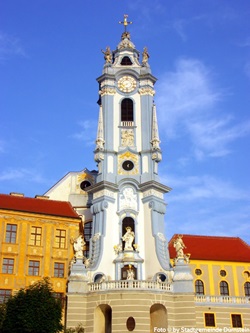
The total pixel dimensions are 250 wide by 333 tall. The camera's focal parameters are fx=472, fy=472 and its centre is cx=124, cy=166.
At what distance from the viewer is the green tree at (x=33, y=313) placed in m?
27.6

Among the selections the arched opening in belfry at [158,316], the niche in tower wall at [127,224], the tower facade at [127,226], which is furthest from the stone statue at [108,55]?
the arched opening in belfry at [158,316]

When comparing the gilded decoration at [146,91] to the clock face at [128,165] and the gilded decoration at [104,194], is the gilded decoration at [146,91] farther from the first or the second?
the gilded decoration at [104,194]

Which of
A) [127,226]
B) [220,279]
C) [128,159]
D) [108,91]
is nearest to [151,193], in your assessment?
[127,226]

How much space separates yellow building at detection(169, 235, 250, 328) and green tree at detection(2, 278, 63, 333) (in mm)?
13995

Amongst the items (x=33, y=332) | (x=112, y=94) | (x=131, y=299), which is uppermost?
(x=112, y=94)

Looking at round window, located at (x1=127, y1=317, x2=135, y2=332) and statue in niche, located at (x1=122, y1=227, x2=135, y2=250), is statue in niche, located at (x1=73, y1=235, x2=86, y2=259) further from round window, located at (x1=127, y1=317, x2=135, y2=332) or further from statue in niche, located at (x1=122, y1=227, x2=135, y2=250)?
round window, located at (x1=127, y1=317, x2=135, y2=332)

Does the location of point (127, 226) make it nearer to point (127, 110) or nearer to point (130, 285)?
point (130, 285)

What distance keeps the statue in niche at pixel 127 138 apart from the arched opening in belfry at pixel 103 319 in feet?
49.2

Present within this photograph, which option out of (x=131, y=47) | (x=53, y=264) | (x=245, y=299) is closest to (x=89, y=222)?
(x=53, y=264)

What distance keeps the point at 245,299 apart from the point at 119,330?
39.5ft

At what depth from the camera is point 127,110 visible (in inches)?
1794

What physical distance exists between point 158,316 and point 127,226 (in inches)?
316

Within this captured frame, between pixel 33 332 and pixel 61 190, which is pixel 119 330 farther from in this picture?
pixel 61 190

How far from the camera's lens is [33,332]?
27.7 metres
